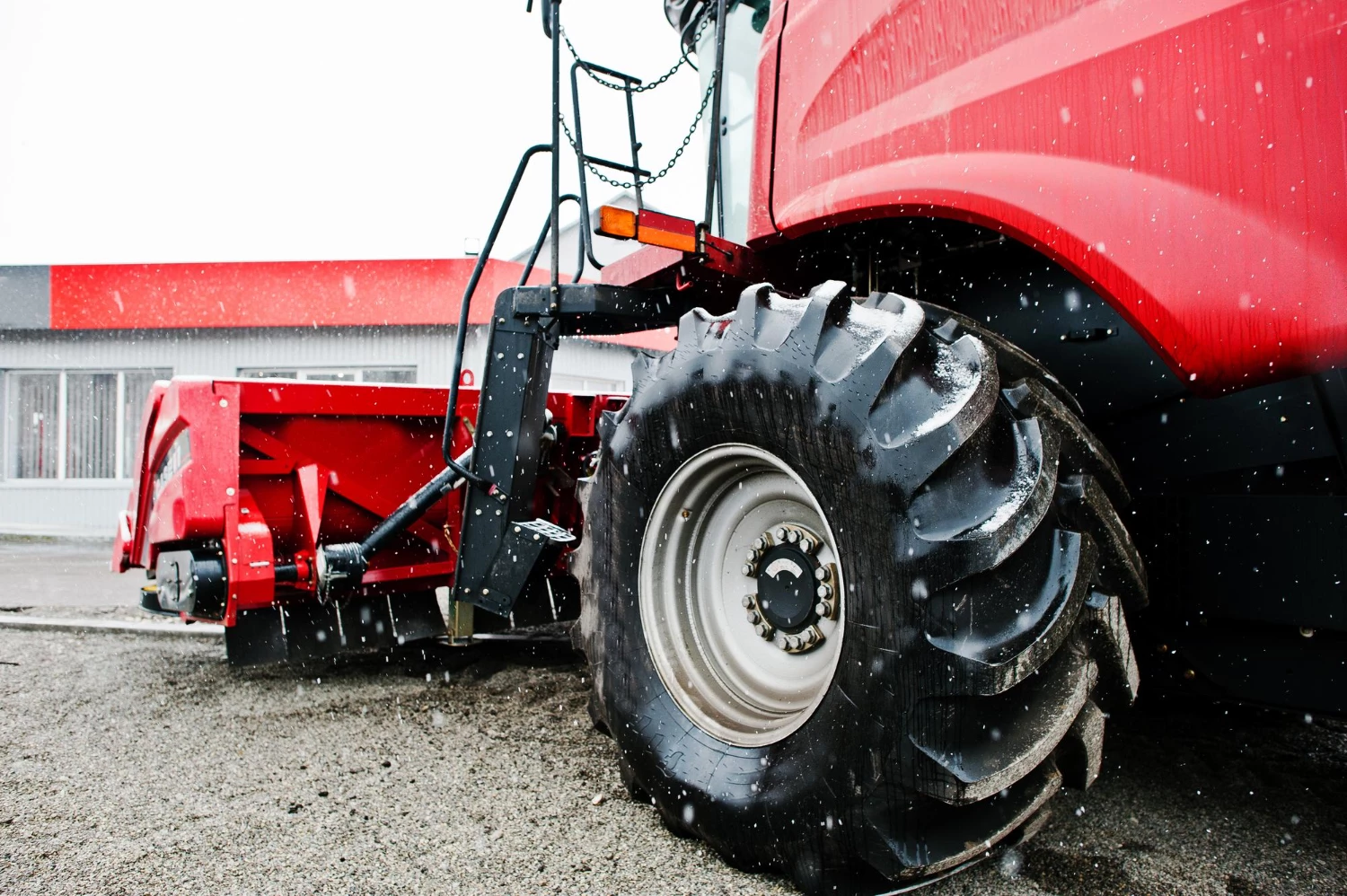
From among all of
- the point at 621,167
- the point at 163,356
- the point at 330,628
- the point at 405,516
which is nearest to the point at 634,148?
the point at 621,167

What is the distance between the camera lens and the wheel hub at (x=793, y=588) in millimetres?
2184

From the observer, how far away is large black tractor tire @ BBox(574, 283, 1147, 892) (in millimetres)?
1667

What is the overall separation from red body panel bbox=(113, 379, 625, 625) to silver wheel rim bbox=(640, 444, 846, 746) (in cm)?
166

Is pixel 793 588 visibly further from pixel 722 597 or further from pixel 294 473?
pixel 294 473

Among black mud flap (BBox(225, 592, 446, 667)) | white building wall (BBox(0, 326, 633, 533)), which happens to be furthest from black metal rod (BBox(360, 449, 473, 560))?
white building wall (BBox(0, 326, 633, 533))

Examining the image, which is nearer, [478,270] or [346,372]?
[478,270]

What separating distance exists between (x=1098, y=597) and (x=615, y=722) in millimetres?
1235

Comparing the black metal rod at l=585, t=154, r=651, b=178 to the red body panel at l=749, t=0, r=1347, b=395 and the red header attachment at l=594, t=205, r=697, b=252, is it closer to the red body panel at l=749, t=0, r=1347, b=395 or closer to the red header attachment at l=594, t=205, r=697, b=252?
the red header attachment at l=594, t=205, r=697, b=252

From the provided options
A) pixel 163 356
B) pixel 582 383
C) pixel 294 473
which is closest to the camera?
pixel 294 473

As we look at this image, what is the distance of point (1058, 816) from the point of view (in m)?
2.37

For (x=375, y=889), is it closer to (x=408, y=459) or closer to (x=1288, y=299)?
(x=1288, y=299)

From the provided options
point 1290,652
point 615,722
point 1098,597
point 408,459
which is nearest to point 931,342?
point 1098,597

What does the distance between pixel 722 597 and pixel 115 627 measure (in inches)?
162

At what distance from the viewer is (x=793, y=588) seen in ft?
7.26
